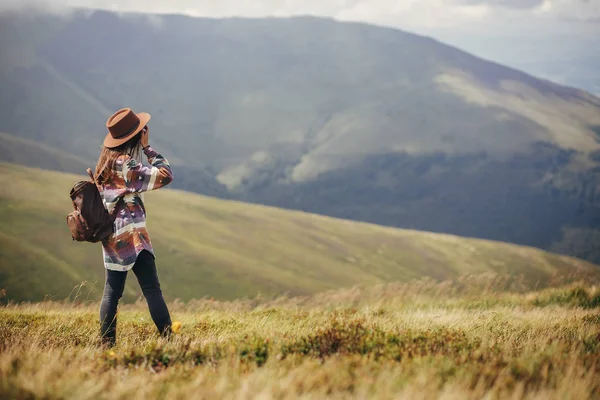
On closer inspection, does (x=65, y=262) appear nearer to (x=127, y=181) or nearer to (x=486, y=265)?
(x=127, y=181)

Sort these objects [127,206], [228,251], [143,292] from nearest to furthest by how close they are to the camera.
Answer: [127,206] < [143,292] < [228,251]

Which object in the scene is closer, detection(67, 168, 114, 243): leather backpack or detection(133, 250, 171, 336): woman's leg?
detection(67, 168, 114, 243): leather backpack

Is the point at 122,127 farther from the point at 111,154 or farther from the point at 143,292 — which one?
the point at 143,292

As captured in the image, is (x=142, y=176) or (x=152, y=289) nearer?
(x=142, y=176)

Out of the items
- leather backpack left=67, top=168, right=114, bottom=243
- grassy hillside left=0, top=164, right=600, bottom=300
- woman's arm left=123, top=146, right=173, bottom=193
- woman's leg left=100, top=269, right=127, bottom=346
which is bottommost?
grassy hillside left=0, top=164, right=600, bottom=300

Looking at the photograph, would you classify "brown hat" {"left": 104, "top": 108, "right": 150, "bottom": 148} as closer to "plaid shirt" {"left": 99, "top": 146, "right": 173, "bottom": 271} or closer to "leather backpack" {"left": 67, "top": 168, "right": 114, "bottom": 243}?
"plaid shirt" {"left": 99, "top": 146, "right": 173, "bottom": 271}

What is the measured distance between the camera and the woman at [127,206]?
665 cm

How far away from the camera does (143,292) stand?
6887mm

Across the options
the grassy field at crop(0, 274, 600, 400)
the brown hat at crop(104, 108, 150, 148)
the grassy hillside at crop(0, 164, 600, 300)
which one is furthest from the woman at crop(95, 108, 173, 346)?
the grassy hillside at crop(0, 164, 600, 300)

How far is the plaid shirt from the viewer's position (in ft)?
21.8

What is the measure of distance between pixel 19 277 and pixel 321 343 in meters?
76.7

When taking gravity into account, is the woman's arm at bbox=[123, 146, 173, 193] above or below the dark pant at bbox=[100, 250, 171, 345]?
above

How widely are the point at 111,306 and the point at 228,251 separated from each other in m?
109

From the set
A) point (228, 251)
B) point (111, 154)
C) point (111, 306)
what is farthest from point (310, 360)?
point (228, 251)
